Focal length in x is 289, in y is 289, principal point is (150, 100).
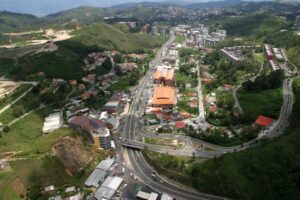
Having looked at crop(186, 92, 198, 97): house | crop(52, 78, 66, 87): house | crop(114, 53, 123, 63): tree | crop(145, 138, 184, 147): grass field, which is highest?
crop(52, 78, 66, 87): house

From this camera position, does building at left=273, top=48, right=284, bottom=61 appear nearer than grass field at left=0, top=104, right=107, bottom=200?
No

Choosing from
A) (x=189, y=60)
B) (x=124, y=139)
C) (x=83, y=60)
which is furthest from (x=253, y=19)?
(x=124, y=139)

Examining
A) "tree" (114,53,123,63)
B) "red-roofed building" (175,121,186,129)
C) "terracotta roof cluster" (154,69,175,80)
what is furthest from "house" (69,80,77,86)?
"red-roofed building" (175,121,186,129)

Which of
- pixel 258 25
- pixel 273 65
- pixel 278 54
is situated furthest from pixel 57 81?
pixel 258 25

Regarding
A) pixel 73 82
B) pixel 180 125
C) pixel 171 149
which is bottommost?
pixel 171 149

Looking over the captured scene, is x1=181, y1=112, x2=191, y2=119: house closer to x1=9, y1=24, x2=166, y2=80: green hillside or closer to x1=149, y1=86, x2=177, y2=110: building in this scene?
x1=149, y1=86, x2=177, y2=110: building

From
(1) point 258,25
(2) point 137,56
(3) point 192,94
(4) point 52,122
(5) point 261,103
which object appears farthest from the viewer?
(1) point 258,25

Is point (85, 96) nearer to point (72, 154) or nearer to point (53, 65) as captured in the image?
point (53, 65)
